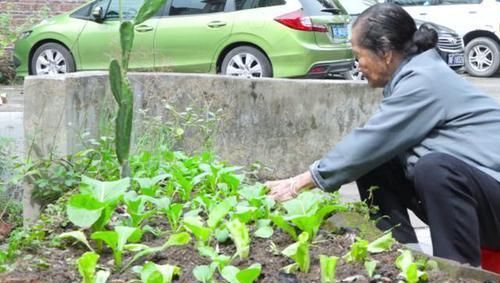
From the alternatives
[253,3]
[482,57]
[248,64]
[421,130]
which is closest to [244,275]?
[421,130]

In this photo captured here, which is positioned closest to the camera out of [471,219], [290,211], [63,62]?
[290,211]

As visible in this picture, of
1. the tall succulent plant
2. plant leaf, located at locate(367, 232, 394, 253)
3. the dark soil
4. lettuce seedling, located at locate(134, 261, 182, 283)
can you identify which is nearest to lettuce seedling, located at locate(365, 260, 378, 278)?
the dark soil

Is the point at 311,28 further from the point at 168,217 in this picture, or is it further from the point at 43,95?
the point at 168,217

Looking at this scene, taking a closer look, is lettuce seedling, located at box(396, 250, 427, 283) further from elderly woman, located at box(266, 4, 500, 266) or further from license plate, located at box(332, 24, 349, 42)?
license plate, located at box(332, 24, 349, 42)

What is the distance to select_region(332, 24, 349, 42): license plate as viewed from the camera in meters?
14.7

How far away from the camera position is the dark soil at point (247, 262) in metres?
2.96

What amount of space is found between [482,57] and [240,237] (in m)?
17.3

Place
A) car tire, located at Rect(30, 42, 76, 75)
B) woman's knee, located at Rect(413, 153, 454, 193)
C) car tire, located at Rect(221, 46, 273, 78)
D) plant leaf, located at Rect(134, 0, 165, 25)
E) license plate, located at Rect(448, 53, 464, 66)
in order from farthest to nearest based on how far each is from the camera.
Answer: license plate, located at Rect(448, 53, 464, 66), car tire, located at Rect(30, 42, 76, 75), car tire, located at Rect(221, 46, 273, 78), plant leaf, located at Rect(134, 0, 165, 25), woman's knee, located at Rect(413, 153, 454, 193)

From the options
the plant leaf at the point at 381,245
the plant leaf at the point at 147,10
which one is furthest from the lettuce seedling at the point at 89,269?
the plant leaf at the point at 147,10

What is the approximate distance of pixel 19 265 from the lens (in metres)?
3.11

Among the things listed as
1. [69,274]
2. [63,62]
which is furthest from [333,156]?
[63,62]

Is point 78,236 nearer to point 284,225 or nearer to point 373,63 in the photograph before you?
point 284,225

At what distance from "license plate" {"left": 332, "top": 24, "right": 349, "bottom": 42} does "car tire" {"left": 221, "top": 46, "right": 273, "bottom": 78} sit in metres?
1.21

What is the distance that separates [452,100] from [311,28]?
10.3 metres
